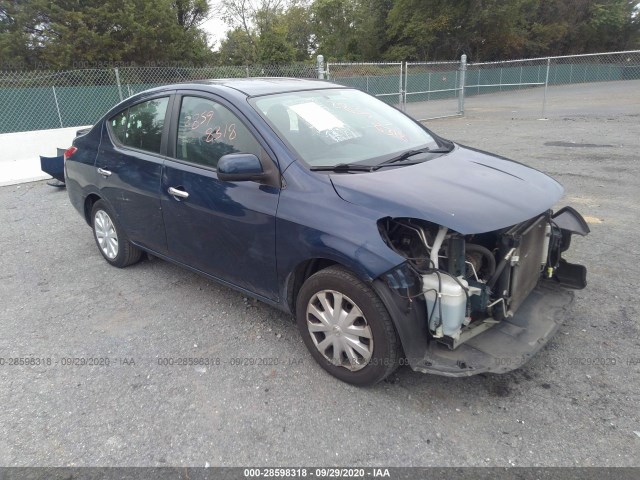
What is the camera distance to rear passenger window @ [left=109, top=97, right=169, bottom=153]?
390 cm

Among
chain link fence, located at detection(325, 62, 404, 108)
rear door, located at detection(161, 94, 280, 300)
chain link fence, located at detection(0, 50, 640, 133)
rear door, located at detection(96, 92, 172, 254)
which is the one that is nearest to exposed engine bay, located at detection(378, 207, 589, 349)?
rear door, located at detection(161, 94, 280, 300)

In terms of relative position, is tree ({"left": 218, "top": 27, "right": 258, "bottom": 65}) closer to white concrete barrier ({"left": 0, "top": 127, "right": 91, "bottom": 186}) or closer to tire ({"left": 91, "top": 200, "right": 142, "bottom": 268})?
white concrete barrier ({"left": 0, "top": 127, "right": 91, "bottom": 186})

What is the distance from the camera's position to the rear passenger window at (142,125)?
3.90 metres

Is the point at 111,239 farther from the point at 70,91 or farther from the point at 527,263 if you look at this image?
the point at 70,91

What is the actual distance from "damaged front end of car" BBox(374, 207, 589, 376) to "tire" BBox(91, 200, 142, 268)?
113 inches

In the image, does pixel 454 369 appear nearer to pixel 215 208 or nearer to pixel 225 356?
pixel 225 356

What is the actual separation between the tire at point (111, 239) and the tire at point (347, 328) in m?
2.28

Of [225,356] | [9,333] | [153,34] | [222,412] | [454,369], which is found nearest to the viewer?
[454,369]

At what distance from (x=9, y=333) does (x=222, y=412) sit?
2.06m

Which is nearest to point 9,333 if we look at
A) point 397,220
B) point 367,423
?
point 367,423

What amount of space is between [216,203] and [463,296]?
1.74 meters

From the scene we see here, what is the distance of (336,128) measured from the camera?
3.41 meters

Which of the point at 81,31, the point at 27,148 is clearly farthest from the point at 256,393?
the point at 81,31

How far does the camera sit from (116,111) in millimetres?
4461
